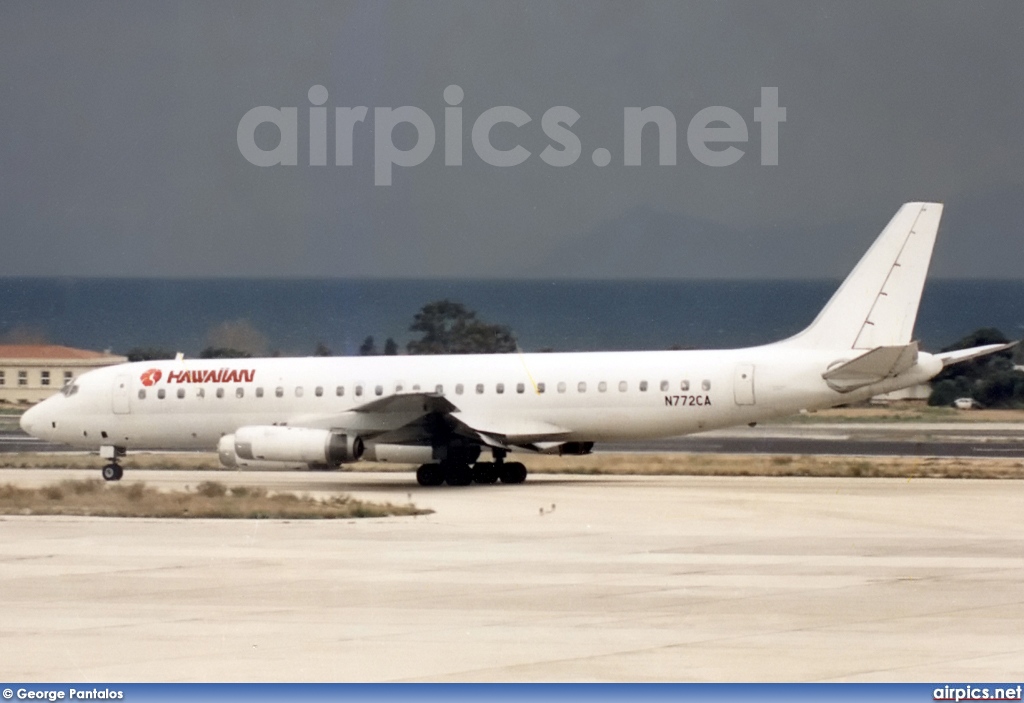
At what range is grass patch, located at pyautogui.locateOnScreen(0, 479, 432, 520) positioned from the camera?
23859 millimetres

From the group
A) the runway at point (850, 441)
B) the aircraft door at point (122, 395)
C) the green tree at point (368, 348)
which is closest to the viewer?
A: the aircraft door at point (122, 395)

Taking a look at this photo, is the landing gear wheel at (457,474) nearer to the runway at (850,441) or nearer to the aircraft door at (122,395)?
the aircraft door at (122,395)

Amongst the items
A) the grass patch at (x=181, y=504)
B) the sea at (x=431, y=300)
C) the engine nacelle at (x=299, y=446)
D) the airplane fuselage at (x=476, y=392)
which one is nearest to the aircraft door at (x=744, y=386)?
the airplane fuselage at (x=476, y=392)

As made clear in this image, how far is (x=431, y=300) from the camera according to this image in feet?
328

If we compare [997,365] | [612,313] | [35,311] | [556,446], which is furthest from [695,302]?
[556,446]

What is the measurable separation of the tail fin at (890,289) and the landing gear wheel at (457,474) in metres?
7.55

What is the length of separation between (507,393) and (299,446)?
4606 millimetres

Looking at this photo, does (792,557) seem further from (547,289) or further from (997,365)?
(547,289)

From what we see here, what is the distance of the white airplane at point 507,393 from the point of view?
30.7m

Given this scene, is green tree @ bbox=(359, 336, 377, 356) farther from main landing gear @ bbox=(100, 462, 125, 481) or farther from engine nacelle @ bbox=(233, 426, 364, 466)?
engine nacelle @ bbox=(233, 426, 364, 466)

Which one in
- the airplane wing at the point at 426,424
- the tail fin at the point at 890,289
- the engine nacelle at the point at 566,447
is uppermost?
the tail fin at the point at 890,289

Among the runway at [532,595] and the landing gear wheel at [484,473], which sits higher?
the landing gear wheel at [484,473]

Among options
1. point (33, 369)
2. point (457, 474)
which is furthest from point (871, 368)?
point (33, 369)

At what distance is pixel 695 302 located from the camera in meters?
116
